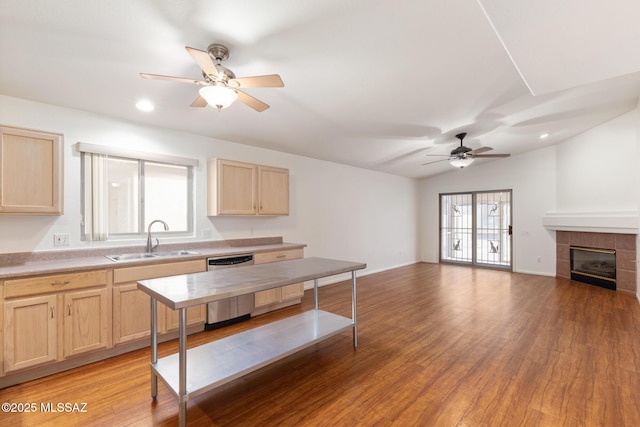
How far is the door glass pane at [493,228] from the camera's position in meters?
6.79

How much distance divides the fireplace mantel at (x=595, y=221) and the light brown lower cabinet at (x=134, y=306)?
6.68 metres

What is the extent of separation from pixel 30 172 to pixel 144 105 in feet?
3.71

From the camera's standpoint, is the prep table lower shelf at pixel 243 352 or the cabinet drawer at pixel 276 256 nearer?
the prep table lower shelf at pixel 243 352

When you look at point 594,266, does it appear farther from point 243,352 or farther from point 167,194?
point 167,194

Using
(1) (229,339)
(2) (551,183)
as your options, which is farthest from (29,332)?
(2) (551,183)

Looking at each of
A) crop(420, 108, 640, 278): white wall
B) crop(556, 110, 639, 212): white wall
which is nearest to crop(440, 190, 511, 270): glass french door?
crop(420, 108, 640, 278): white wall

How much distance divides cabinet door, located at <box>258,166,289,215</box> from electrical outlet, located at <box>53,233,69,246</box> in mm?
2114

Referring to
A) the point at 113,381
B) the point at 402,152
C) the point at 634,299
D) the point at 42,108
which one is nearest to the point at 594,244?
the point at 634,299

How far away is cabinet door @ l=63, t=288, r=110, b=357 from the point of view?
236cm

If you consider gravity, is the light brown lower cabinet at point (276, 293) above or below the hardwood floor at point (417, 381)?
above

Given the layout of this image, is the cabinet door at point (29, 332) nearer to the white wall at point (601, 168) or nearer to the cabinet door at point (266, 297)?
the cabinet door at point (266, 297)

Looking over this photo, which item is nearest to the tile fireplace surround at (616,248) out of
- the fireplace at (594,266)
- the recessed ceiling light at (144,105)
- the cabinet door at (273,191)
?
the fireplace at (594,266)

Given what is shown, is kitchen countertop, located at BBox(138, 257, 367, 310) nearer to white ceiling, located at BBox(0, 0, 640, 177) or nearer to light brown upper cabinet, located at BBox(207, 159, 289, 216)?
light brown upper cabinet, located at BBox(207, 159, 289, 216)

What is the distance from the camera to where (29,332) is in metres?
2.20
